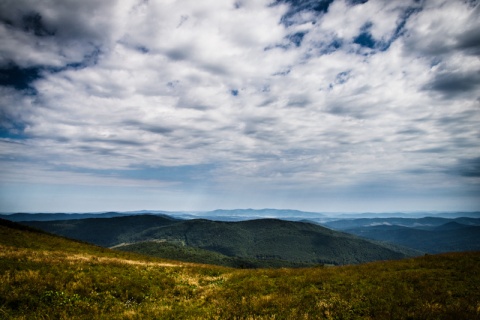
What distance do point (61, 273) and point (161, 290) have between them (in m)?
6.04

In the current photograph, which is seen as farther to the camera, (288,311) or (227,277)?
(227,277)

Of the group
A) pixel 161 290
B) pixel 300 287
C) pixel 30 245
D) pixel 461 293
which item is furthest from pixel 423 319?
pixel 30 245

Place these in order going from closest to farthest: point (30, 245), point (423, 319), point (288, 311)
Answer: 1. point (423, 319)
2. point (288, 311)
3. point (30, 245)

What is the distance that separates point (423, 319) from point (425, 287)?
206 inches

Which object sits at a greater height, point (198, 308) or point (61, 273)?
point (61, 273)

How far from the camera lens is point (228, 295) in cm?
1469

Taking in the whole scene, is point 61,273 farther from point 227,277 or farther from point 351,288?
point 351,288

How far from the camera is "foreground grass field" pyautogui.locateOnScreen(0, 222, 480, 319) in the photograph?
438 inches

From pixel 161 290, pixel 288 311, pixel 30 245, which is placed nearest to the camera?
pixel 288 311

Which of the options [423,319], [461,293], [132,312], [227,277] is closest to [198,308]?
[132,312]

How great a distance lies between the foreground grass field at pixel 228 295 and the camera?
1113 cm

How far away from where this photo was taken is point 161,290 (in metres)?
15.8

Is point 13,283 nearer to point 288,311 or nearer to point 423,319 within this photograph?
point 288,311

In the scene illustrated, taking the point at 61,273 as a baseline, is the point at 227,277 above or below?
below
